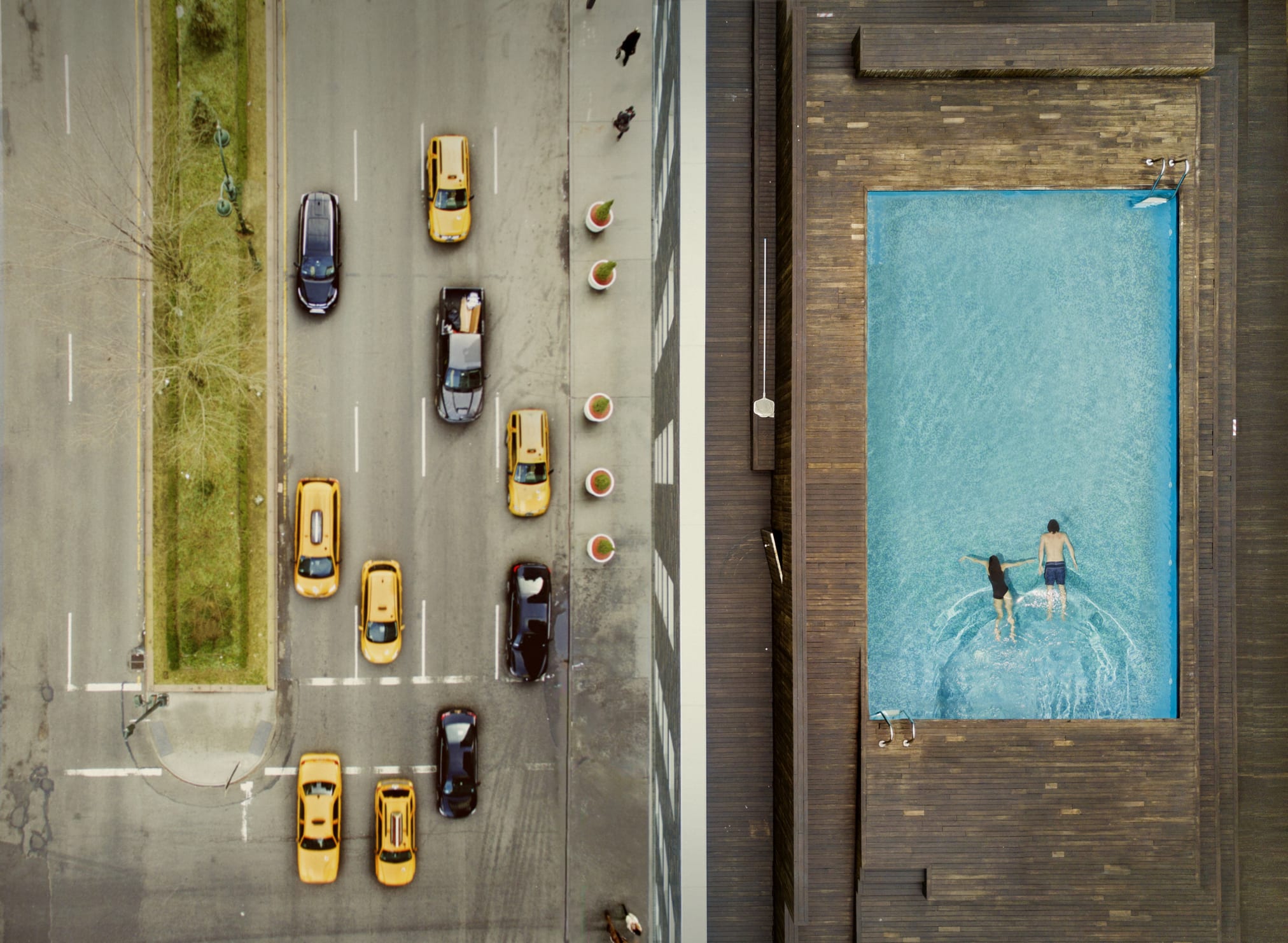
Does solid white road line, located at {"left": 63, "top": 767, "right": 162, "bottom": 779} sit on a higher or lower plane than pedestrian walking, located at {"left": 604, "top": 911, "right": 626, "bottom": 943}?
higher

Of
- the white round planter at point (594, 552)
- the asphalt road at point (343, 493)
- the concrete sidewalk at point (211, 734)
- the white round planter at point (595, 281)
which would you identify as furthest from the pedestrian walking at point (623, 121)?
the concrete sidewalk at point (211, 734)

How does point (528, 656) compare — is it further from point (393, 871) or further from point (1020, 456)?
point (1020, 456)

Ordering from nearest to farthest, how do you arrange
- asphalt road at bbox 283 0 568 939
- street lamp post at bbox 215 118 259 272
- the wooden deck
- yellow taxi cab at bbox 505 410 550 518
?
1. the wooden deck
2. street lamp post at bbox 215 118 259 272
3. yellow taxi cab at bbox 505 410 550 518
4. asphalt road at bbox 283 0 568 939

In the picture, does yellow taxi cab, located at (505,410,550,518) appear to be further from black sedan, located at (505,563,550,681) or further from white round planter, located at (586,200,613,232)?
white round planter, located at (586,200,613,232)

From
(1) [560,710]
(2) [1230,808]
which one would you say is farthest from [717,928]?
(2) [1230,808]

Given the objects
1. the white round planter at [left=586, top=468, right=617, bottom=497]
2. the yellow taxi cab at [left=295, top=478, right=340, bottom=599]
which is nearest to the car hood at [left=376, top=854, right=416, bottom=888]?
the yellow taxi cab at [left=295, top=478, right=340, bottom=599]

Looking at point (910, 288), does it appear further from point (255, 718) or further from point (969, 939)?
point (255, 718)

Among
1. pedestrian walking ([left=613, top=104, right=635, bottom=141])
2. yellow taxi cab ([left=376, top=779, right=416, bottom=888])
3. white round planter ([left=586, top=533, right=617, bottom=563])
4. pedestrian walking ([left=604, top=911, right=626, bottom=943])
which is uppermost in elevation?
pedestrian walking ([left=613, top=104, right=635, bottom=141])
